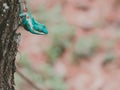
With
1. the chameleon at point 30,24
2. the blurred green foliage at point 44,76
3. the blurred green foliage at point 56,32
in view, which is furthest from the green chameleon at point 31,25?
the blurred green foliage at point 56,32

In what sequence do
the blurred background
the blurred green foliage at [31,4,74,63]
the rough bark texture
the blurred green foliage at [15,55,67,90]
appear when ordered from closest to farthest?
the rough bark texture
the blurred green foliage at [15,55,67,90]
the blurred background
the blurred green foliage at [31,4,74,63]

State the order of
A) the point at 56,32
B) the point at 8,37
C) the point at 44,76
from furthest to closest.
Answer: the point at 56,32 < the point at 44,76 < the point at 8,37

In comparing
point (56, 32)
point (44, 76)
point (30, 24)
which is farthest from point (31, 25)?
point (56, 32)

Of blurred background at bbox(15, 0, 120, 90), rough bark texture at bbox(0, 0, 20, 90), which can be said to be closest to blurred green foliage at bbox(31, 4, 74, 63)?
blurred background at bbox(15, 0, 120, 90)

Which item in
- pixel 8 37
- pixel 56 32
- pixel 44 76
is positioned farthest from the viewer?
pixel 56 32

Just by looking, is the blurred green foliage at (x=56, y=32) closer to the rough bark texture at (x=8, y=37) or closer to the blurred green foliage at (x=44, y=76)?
the blurred green foliage at (x=44, y=76)

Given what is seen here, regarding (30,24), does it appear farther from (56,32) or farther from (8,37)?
(56,32)

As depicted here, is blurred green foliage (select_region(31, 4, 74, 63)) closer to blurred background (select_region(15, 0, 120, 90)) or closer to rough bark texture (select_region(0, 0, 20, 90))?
blurred background (select_region(15, 0, 120, 90))

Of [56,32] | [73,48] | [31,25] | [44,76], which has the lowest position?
[44,76]
